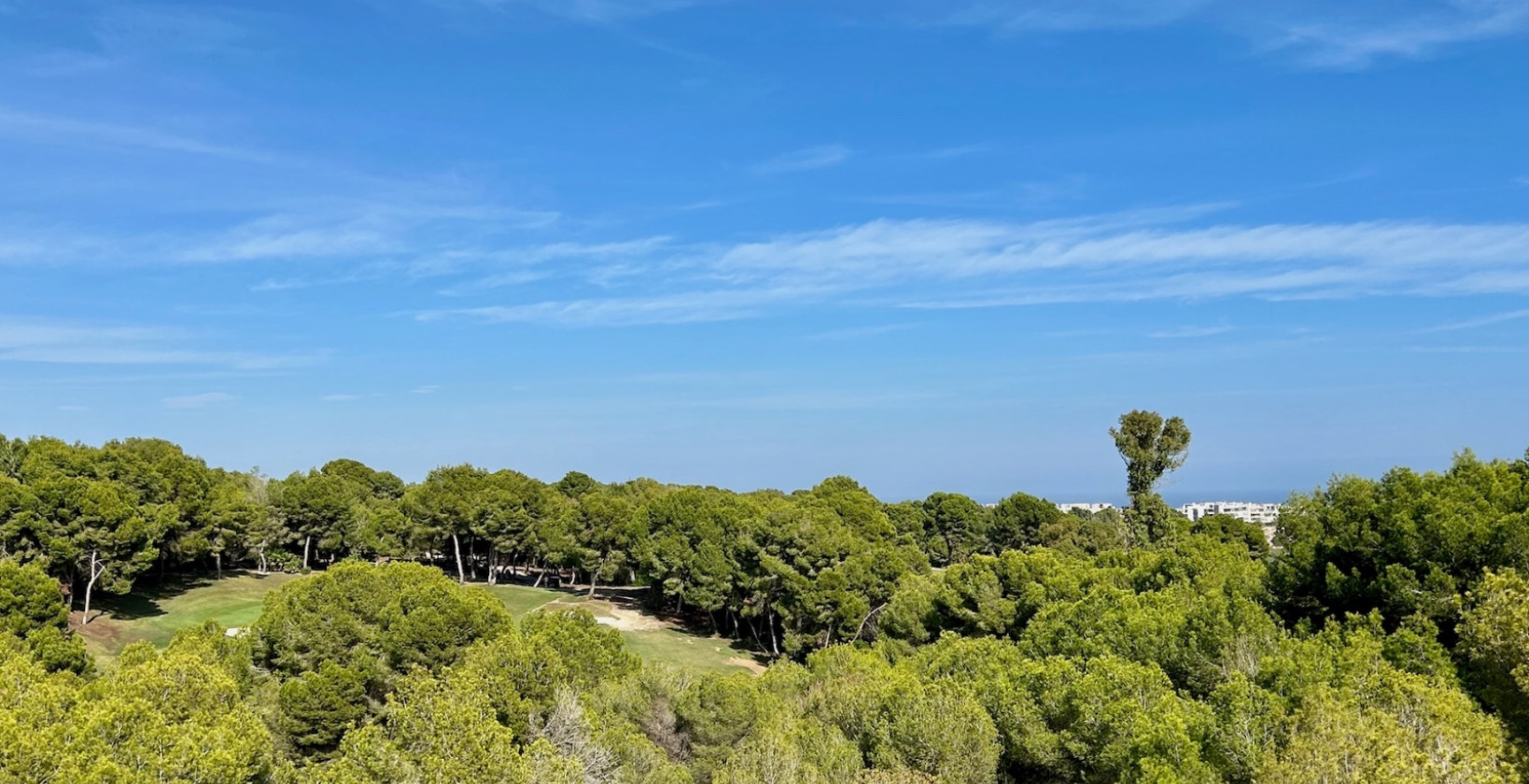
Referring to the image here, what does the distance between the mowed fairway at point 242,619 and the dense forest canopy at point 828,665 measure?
2.33 m

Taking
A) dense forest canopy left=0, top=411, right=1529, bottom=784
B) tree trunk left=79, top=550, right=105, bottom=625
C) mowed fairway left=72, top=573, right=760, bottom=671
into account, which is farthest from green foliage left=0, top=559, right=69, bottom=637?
tree trunk left=79, top=550, right=105, bottom=625

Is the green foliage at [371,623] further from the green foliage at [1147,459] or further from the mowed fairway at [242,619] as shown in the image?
the green foliage at [1147,459]

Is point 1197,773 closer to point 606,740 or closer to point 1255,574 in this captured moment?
point 606,740

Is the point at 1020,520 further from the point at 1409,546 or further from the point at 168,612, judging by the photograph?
the point at 168,612

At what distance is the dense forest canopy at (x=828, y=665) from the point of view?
18172 millimetres

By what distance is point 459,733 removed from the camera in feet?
59.9

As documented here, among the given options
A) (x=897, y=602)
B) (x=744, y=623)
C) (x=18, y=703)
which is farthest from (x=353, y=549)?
(x=18, y=703)

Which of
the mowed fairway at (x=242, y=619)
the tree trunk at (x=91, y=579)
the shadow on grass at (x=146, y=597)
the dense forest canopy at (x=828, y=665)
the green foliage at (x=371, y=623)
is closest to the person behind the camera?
the dense forest canopy at (x=828, y=665)

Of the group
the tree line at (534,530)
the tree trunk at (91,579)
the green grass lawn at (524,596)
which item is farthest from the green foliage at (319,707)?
the green grass lawn at (524,596)

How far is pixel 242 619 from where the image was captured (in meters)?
55.4

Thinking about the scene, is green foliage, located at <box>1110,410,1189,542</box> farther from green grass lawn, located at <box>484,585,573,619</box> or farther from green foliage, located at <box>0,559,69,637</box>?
green foliage, located at <box>0,559,69,637</box>

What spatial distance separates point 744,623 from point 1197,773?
50.6 meters

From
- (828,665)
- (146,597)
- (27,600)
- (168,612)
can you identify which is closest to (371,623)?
(27,600)

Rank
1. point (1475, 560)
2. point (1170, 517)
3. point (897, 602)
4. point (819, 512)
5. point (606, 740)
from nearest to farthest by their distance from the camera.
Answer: point (606, 740)
point (1475, 560)
point (897, 602)
point (819, 512)
point (1170, 517)
